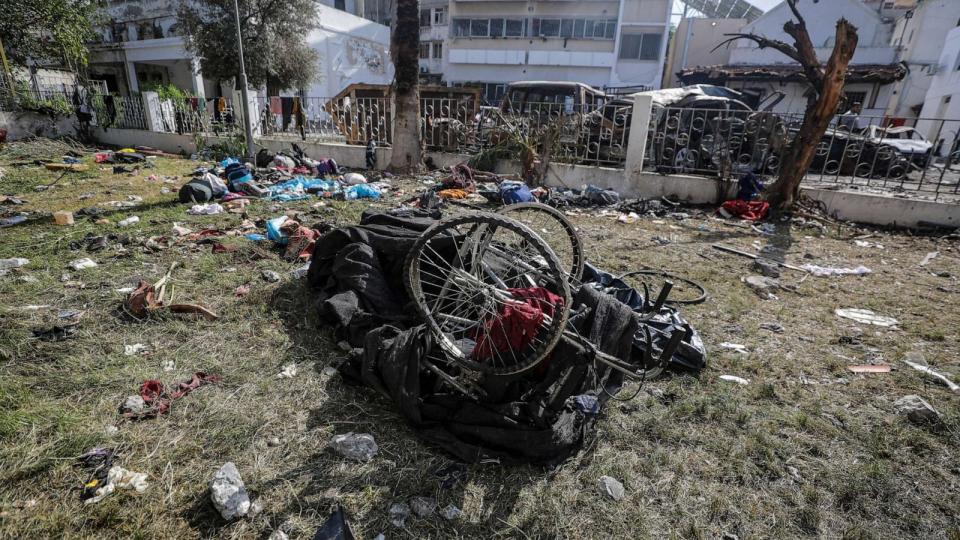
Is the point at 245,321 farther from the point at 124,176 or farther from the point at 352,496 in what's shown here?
the point at 124,176

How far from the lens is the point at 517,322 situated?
196cm

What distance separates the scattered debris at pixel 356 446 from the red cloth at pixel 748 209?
5989mm

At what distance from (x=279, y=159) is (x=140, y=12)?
19152 mm

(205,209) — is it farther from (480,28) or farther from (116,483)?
(480,28)

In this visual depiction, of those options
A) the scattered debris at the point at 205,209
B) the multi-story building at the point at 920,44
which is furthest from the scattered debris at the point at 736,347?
the multi-story building at the point at 920,44

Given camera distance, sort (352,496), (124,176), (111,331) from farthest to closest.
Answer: (124,176) → (111,331) → (352,496)

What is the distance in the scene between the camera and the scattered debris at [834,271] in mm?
4207

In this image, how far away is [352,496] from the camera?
1677mm

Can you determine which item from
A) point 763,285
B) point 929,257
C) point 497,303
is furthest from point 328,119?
point 929,257

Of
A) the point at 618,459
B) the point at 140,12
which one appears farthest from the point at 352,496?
the point at 140,12

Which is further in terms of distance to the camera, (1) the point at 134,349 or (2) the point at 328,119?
(2) the point at 328,119

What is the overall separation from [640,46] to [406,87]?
70.0 ft

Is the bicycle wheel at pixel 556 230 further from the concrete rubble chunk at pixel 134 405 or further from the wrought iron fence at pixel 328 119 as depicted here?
the wrought iron fence at pixel 328 119

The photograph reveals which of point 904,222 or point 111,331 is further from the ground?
point 904,222
